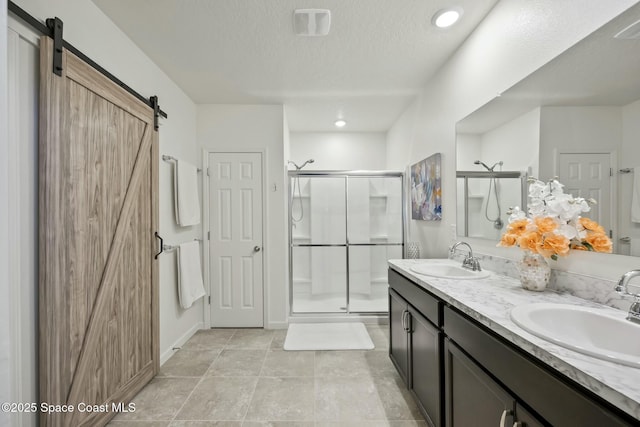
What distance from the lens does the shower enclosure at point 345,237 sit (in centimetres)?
322

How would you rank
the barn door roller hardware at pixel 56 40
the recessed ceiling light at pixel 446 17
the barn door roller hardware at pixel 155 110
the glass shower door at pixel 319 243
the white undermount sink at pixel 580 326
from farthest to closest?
1. the glass shower door at pixel 319 243
2. the barn door roller hardware at pixel 155 110
3. the recessed ceiling light at pixel 446 17
4. the barn door roller hardware at pixel 56 40
5. the white undermount sink at pixel 580 326

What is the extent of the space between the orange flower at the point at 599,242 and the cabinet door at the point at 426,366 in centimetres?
75

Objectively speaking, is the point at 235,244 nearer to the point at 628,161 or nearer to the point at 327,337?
the point at 327,337

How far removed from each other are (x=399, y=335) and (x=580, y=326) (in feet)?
3.69

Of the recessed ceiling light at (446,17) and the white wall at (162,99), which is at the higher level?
the recessed ceiling light at (446,17)

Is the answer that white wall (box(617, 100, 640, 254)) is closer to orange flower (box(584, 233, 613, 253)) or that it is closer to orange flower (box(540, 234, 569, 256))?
orange flower (box(584, 233, 613, 253))

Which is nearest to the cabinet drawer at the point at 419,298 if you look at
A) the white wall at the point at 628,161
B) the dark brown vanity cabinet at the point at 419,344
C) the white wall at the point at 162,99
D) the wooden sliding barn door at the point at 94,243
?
the dark brown vanity cabinet at the point at 419,344

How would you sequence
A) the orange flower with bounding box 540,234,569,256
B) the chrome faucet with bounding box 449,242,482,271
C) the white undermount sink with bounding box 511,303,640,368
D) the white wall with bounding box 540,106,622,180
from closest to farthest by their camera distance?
the white undermount sink with bounding box 511,303,640,368, the white wall with bounding box 540,106,622,180, the orange flower with bounding box 540,234,569,256, the chrome faucet with bounding box 449,242,482,271

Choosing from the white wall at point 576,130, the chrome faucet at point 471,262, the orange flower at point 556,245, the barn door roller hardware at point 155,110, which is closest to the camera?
the white wall at point 576,130

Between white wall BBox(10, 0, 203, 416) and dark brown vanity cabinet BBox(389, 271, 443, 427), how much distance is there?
1991 mm

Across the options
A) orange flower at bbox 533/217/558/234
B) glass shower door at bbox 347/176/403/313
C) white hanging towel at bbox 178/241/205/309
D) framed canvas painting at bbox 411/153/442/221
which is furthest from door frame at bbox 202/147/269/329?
orange flower at bbox 533/217/558/234

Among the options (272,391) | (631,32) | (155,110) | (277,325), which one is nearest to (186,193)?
(155,110)

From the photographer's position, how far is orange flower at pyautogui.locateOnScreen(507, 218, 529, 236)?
1284mm

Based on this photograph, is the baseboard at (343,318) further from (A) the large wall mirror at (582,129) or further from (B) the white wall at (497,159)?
(A) the large wall mirror at (582,129)
